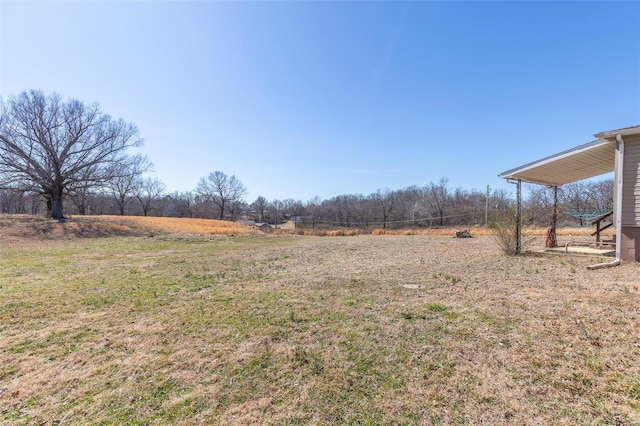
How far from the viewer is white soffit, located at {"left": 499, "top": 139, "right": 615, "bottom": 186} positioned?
7.34 metres

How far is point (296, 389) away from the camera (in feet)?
7.06

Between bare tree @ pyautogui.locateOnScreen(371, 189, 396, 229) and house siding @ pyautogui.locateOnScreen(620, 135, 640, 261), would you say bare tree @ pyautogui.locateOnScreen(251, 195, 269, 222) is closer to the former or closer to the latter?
bare tree @ pyautogui.locateOnScreen(371, 189, 396, 229)

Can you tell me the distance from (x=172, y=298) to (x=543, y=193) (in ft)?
82.4

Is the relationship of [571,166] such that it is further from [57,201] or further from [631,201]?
[57,201]

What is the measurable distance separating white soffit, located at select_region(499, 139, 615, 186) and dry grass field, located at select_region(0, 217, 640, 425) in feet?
12.0

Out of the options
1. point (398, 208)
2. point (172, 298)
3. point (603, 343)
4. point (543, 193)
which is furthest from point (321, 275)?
point (398, 208)

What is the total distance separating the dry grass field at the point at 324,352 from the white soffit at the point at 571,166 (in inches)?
144

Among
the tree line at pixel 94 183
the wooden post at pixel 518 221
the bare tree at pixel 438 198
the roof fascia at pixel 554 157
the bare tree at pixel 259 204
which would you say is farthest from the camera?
the bare tree at pixel 259 204

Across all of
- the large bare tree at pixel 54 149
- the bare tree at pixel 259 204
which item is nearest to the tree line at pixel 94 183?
the large bare tree at pixel 54 149

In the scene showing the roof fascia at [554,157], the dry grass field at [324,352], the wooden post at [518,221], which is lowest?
the dry grass field at [324,352]

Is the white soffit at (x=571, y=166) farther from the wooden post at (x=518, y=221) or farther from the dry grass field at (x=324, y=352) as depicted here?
the dry grass field at (x=324, y=352)

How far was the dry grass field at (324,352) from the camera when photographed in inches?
75.5

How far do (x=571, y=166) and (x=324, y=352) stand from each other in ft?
33.5

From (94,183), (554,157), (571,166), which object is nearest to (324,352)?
(554,157)
